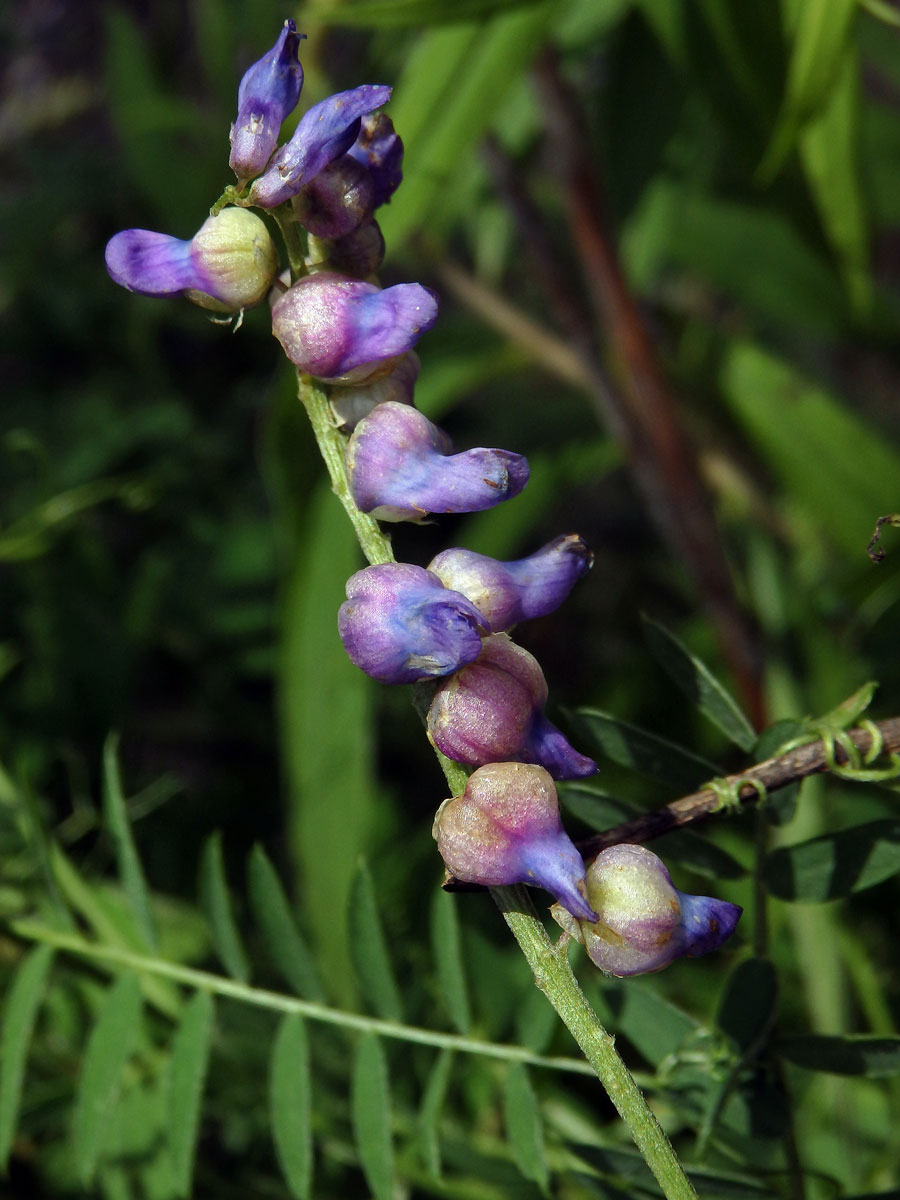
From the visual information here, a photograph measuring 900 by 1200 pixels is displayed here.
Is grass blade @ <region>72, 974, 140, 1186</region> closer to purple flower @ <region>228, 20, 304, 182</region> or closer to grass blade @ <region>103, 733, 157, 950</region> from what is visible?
grass blade @ <region>103, 733, 157, 950</region>

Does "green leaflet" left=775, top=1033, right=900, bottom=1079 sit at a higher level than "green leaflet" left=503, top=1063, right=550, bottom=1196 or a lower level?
higher

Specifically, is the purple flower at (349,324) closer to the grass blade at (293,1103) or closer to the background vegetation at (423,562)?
the background vegetation at (423,562)

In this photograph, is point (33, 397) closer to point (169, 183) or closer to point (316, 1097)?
point (169, 183)

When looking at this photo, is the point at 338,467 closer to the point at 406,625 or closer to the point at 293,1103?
the point at 406,625

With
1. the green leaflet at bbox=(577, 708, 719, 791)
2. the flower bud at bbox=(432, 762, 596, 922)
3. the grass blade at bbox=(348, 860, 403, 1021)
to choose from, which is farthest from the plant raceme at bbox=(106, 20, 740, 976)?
the grass blade at bbox=(348, 860, 403, 1021)

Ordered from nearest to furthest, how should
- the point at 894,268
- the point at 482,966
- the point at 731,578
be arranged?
the point at 482,966 < the point at 731,578 < the point at 894,268

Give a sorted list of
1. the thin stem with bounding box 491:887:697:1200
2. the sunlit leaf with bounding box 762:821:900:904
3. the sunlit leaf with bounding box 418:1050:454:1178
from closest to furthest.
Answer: the thin stem with bounding box 491:887:697:1200
the sunlit leaf with bounding box 762:821:900:904
the sunlit leaf with bounding box 418:1050:454:1178

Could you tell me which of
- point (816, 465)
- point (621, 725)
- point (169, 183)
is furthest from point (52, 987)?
point (169, 183)

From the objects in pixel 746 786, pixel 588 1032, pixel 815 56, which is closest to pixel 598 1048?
pixel 588 1032
